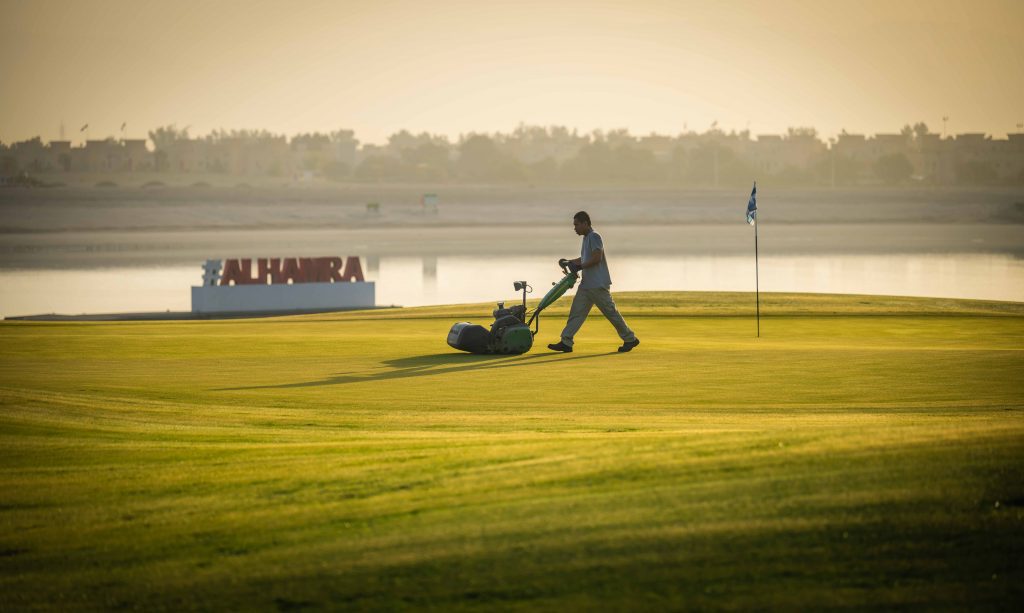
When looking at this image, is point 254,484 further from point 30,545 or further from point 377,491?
point 30,545

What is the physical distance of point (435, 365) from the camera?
18.9 m

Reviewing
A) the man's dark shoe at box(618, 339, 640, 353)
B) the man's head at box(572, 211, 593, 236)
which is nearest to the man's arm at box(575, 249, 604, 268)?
the man's head at box(572, 211, 593, 236)

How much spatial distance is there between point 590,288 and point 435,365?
2.93 m

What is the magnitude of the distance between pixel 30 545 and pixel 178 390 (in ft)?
26.2

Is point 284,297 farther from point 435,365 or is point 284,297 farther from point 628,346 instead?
point 435,365

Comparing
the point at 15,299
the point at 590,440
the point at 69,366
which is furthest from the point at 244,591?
the point at 15,299

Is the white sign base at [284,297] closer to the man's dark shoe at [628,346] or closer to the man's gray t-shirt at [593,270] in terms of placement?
the man's dark shoe at [628,346]

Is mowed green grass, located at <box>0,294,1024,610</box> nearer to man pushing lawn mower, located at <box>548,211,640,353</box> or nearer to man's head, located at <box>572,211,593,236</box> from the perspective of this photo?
man pushing lawn mower, located at <box>548,211,640,353</box>

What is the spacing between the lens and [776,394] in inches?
606

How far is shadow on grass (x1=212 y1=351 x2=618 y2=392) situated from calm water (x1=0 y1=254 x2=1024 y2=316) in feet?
82.2

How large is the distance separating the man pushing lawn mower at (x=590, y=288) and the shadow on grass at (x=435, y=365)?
343mm

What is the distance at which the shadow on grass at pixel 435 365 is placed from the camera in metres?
17.0

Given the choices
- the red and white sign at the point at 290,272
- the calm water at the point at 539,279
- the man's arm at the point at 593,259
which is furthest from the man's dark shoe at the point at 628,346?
the calm water at the point at 539,279

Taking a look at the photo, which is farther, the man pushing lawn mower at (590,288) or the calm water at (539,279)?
the calm water at (539,279)
